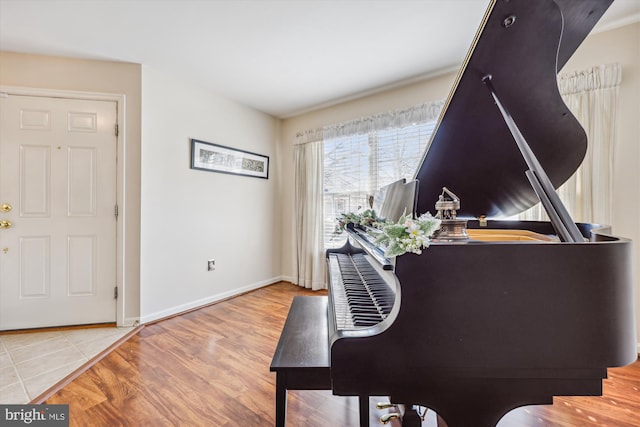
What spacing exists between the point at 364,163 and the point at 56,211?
317cm

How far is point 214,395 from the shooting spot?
1.55 metres

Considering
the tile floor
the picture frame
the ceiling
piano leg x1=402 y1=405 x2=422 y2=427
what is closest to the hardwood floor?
the tile floor

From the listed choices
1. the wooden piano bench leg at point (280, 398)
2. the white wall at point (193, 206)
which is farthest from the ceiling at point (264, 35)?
the wooden piano bench leg at point (280, 398)

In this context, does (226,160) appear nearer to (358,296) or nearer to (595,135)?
(358,296)

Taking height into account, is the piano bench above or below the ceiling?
below

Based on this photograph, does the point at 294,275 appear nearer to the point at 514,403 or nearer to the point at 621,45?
the point at 514,403

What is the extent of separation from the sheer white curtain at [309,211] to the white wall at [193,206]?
49cm

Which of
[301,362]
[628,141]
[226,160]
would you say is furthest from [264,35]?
[628,141]

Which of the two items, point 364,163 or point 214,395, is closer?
point 214,395

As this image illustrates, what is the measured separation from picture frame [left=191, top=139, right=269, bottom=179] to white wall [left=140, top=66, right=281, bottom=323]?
7 centimetres

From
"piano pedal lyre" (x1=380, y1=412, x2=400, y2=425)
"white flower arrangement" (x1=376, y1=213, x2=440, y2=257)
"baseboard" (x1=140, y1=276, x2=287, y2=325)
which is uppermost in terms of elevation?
"white flower arrangement" (x1=376, y1=213, x2=440, y2=257)

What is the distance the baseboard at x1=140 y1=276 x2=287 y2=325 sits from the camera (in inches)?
102

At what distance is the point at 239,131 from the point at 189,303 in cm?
220

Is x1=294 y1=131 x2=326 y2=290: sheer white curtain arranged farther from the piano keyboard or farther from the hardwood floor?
the piano keyboard
